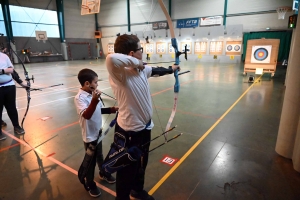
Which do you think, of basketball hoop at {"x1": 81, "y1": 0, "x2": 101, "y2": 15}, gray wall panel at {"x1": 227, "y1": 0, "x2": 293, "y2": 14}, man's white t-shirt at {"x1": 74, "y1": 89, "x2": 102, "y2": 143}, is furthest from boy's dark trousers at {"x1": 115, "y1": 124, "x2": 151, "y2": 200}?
gray wall panel at {"x1": 227, "y1": 0, "x2": 293, "y2": 14}

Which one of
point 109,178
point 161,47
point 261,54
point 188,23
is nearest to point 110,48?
point 161,47

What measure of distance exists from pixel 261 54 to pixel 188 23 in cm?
946

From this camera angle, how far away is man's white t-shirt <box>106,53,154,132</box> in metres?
1.12

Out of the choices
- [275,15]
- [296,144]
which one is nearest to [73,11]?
[275,15]

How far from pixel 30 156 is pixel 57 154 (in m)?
0.32

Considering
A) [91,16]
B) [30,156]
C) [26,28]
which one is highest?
[91,16]

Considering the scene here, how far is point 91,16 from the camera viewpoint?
2170cm

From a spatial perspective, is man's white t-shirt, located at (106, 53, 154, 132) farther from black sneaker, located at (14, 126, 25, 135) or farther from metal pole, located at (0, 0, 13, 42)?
metal pole, located at (0, 0, 13, 42)

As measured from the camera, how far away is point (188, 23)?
16516 mm

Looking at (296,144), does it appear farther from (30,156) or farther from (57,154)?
(30,156)

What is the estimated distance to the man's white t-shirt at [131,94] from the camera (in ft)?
3.69

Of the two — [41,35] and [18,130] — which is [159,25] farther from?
[18,130]

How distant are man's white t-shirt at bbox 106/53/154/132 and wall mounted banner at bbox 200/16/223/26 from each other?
15.8 meters

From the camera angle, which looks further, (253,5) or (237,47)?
(237,47)
